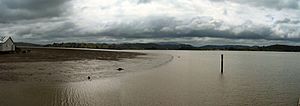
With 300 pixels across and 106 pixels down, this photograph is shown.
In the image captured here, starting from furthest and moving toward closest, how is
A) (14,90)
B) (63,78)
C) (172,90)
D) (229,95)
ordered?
1. (63,78)
2. (172,90)
3. (229,95)
4. (14,90)


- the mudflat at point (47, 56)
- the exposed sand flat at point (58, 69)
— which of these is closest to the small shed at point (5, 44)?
the mudflat at point (47, 56)

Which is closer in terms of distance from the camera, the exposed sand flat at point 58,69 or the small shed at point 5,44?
the exposed sand flat at point 58,69

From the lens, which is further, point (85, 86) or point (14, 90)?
point (85, 86)

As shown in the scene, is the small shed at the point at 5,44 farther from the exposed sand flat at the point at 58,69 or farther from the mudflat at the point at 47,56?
the exposed sand flat at the point at 58,69

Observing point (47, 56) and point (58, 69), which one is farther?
point (47, 56)

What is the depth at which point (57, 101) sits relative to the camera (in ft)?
55.2

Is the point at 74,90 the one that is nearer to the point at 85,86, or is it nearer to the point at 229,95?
the point at 85,86

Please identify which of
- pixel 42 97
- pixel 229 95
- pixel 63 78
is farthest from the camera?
pixel 63 78

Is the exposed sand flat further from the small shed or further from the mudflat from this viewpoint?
the small shed

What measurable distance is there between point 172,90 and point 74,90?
685 centimetres

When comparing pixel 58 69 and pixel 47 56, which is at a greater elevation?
pixel 47 56

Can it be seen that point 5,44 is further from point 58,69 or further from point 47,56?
point 58,69

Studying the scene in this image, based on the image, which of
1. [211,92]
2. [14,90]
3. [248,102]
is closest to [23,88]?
[14,90]

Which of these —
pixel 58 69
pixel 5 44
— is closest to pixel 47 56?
pixel 5 44
